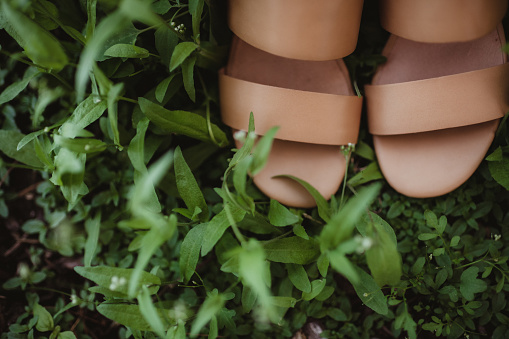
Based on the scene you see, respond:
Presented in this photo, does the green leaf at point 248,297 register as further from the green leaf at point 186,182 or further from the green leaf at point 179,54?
the green leaf at point 179,54

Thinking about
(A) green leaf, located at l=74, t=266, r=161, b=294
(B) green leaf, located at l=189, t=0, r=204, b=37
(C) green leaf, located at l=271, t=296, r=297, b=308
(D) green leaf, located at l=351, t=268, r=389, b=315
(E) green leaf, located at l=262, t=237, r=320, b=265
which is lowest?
(D) green leaf, located at l=351, t=268, r=389, b=315

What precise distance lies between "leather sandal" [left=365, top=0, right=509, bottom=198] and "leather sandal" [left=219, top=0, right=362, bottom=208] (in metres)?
0.10

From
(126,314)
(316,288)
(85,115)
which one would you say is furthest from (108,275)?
(316,288)

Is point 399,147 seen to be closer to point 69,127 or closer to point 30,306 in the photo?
point 69,127

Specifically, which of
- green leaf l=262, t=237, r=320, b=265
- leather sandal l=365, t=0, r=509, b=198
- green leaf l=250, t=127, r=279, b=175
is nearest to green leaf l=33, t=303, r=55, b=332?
green leaf l=262, t=237, r=320, b=265

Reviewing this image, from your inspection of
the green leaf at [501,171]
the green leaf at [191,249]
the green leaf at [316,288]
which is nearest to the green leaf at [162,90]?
the green leaf at [191,249]

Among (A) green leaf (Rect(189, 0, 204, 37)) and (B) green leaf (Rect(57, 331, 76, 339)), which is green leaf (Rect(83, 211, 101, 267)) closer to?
(B) green leaf (Rect(57, 331, 76, 339))

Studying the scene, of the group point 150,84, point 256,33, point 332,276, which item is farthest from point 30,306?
point 256,33

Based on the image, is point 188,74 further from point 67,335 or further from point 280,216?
point 67,335

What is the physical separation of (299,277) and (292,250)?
0.08 meters

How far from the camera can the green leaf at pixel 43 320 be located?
42.3 inches

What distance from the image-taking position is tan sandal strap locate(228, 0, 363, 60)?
2.97 ft

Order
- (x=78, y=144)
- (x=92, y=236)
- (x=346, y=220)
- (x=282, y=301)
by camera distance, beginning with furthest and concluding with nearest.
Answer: (x=92, y=236) → (x=282, y=301) → (x=78, y=144) → (x=346, y=220)

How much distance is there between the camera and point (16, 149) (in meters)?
1.09
